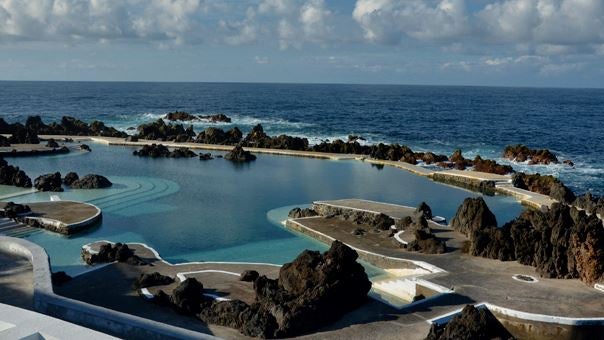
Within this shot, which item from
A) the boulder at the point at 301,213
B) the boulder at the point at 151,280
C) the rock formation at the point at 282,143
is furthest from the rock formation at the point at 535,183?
the boulder at the point at 151,280

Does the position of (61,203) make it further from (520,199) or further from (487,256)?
(520,199)

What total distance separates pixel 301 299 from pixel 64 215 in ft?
69.5

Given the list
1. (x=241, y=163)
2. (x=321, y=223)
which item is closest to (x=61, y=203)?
(x=321, y=223)

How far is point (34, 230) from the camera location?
116 ft

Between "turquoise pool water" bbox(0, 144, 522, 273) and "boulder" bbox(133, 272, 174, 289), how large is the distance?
4486 mm

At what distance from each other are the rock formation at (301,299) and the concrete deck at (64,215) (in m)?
16.5

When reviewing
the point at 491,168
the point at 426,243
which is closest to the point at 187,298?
the point at 426,243

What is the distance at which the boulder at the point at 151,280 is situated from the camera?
24.5m

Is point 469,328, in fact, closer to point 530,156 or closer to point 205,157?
point 205,157

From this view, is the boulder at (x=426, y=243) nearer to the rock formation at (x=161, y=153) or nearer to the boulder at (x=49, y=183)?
the boulder at (x=49, y=183)

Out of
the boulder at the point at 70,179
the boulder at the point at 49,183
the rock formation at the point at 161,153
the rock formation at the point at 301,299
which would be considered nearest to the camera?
the rock formation at the point at 301,299

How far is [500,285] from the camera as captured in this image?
1014 inches

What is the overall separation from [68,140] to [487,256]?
61.1 meters

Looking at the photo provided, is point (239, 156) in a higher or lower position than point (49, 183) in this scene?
lower
